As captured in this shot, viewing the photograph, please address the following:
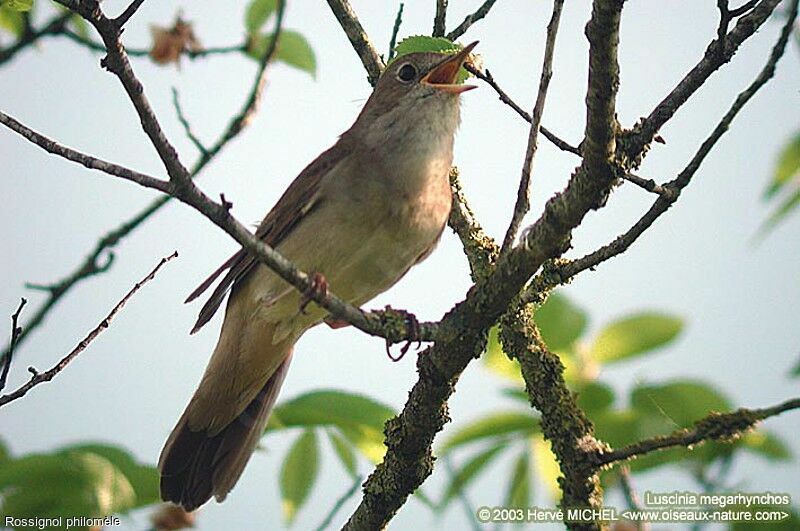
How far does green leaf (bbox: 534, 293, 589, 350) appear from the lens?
4.11 metres

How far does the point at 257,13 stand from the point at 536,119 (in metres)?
2.65

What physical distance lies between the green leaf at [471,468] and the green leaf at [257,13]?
2.71 metres

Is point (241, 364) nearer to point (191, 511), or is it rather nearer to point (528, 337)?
point (191, 511)

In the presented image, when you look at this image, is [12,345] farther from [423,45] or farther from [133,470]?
[423,45]

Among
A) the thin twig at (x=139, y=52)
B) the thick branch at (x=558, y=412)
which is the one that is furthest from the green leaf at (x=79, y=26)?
the thick branch at (x=558, y=412)

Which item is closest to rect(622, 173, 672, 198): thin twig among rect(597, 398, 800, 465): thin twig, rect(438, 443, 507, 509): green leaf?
rect(597, 398, 800, 465): thin twig

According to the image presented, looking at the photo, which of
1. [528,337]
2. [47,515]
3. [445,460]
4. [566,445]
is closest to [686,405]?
[566,445]

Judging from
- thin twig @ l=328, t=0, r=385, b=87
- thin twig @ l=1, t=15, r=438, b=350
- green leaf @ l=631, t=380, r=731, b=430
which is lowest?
green leaf @ l=631, t=380, r=731, b=430

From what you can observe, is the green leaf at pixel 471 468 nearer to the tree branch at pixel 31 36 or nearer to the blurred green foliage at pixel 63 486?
the blurred green foliage at pixel 63 486

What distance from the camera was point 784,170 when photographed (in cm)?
403

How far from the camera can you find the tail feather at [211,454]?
5.15m

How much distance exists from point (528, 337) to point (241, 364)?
1.66 metres

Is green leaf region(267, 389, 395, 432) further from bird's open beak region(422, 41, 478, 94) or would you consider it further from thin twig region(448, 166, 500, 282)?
bird's open beak region(422, 41, 478, 94)

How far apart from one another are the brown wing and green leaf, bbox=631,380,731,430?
78.3 inches
